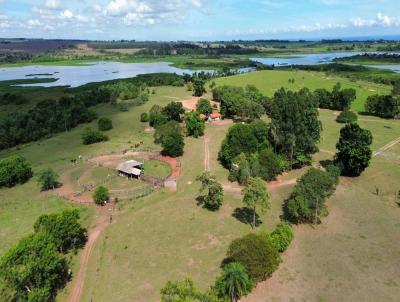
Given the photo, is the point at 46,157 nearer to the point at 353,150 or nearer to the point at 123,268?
the point at 123,268

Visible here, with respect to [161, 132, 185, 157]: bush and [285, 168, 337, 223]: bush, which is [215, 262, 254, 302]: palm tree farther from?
[161, 132, 185, 157]: bush

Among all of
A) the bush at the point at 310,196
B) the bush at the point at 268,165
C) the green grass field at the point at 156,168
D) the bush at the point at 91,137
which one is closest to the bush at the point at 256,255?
the bush at the point at 310,196

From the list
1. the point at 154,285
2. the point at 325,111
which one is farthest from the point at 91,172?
the point at 325,111

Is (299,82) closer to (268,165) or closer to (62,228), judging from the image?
(268,165)

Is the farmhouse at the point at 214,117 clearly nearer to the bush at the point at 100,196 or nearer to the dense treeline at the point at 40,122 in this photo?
the dense treeline at the point at 40,122

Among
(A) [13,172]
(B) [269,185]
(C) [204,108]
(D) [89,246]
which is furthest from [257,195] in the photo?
(C) [204,108]

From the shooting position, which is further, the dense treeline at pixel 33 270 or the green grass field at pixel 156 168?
the green grass field at pixel 156 168

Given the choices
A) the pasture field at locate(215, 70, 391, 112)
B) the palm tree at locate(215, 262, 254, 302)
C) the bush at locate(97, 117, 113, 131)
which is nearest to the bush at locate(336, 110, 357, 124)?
the pasture field at locate(215, 70, 391, 112)
